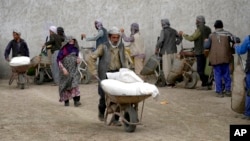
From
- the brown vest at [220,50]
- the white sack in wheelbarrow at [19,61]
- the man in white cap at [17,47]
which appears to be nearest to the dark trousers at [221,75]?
the brown vest at [220,50]

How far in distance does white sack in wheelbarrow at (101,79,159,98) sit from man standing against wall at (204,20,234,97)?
465 cm

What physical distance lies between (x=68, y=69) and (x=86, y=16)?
23.1ft

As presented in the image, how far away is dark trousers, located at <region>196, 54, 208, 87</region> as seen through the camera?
1493 centimetres

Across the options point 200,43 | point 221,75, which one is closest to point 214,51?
point 221,75

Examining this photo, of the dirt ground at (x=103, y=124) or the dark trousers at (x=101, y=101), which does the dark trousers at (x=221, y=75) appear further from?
the dark trousers at (x=101, y=101)

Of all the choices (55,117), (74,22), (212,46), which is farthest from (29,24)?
(55,117)

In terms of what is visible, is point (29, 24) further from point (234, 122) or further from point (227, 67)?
point (234, 122)

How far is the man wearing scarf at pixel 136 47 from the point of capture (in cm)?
1691

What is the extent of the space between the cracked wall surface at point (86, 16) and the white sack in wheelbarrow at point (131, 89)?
9.15 meters

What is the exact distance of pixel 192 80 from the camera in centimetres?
1516

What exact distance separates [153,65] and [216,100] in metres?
3.19

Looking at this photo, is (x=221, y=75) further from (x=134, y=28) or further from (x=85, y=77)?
(x=85, y=77)

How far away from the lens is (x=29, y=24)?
1884 centimetres

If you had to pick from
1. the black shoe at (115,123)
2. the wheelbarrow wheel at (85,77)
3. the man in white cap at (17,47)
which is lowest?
the wheelbarrow wheel at (85,77)
